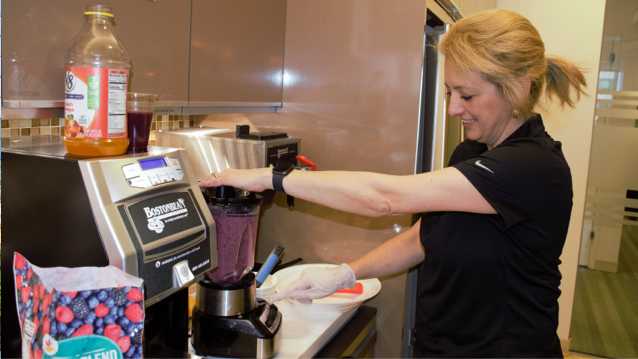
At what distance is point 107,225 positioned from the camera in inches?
30.9

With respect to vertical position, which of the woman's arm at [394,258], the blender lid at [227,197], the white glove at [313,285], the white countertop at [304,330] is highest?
the blender lid at [227,197]

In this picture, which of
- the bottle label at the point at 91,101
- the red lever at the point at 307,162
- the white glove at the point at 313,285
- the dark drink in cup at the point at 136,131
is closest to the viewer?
the bottle label at the point at 91,101

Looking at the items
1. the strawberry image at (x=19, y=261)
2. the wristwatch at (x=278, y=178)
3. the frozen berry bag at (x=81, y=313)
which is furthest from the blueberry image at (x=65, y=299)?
the wristwatch at (x=278, y=178)

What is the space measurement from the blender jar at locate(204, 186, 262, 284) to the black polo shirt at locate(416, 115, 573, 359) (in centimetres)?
46

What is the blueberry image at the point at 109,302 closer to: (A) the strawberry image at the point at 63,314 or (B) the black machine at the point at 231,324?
(A) the strawberry image at the point at 63,314

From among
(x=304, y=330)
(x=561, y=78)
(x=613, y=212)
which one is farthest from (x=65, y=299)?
(x=613, y=212)

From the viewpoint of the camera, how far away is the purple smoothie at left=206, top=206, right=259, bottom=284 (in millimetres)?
1134

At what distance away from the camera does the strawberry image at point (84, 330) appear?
72 cm

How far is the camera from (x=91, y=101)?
2.81 ft

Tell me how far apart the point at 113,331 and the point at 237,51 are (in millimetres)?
1012

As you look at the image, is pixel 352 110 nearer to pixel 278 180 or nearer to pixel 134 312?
pixel 278 180

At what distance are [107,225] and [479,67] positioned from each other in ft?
2.81

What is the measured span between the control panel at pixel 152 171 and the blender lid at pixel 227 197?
6.3 inches

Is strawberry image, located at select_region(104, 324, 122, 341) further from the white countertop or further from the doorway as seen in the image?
the doorway
